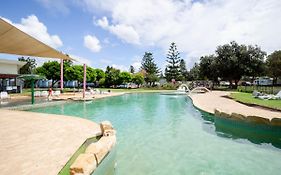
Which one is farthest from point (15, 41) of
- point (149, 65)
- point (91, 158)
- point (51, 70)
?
point (149, 65)

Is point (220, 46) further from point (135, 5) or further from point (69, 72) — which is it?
point (135, 5)

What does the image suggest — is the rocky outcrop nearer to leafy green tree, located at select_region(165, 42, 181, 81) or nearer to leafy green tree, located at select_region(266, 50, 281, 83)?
leafy green tree, located at select_region(266, 50, 281, 83)

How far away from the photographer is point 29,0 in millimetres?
10508

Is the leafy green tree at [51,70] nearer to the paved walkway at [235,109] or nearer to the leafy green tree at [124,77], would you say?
the leafy green tree at [124,77]

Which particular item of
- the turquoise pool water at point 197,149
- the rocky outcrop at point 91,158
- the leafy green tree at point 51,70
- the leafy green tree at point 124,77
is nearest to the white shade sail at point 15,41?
the rocky outcrop at point 91,158

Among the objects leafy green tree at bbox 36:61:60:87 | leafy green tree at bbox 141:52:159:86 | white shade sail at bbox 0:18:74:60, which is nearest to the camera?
white shade sail at bbox 0:18:74:60

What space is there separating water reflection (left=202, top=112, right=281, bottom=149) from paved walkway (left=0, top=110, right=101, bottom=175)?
15.2ft

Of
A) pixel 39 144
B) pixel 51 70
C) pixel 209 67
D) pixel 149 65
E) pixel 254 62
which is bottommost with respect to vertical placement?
pixel 39 144

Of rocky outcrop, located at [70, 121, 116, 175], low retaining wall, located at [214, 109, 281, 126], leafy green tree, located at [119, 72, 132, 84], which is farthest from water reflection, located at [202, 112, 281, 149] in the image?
leafy green tree, located at [119, 72, 132, 84]

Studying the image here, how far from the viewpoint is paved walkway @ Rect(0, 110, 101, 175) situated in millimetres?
3890

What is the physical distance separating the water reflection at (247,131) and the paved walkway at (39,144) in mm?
4638

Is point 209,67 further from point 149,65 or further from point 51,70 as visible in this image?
point 51,70

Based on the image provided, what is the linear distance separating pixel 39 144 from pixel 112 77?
137ft

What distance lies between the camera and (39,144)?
5.18m
